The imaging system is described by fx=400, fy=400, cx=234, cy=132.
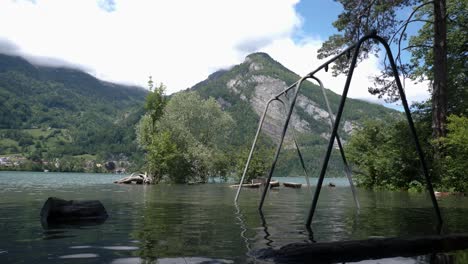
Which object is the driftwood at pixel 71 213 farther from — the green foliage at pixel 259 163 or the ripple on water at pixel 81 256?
the green foliage at pixel 259 163

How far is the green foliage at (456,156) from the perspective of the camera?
23562 millimetres

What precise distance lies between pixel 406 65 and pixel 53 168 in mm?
174406

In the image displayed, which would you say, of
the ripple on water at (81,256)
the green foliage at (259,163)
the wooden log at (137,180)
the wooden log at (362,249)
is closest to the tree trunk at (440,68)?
the wooden log at (362,249)

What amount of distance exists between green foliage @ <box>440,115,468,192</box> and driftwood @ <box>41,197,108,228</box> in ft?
68.6

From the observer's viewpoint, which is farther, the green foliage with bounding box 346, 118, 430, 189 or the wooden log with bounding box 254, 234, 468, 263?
the green foliage with bounding box 346, 118, 430, 189

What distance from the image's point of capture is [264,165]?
5062 cm

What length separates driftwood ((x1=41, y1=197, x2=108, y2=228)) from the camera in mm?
9781

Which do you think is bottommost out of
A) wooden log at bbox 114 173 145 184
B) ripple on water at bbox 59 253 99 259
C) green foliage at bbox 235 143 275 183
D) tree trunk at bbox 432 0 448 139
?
wooden log at bbox 114 173 145 184

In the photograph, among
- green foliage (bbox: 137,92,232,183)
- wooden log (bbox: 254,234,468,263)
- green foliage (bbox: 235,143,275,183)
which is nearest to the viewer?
wooden log (bbox: 254,234,468,263)

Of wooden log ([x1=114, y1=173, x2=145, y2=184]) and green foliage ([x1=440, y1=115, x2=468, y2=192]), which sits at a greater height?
green foliage ([x1=440, y1=115, x2=468, y2=192])

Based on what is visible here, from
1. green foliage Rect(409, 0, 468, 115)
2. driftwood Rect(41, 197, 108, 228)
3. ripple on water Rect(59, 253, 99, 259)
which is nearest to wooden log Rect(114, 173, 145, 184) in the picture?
green foliage Rect(409, 0, 468, 115)

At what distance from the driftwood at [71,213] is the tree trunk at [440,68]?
24.1 meters

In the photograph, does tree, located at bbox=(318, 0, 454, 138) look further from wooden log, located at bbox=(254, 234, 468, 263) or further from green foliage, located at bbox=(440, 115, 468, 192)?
wooden log, located at bbox=(254, 234, 468, 263)

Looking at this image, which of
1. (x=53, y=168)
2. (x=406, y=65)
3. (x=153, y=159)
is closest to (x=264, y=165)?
(x=153, y=159)
